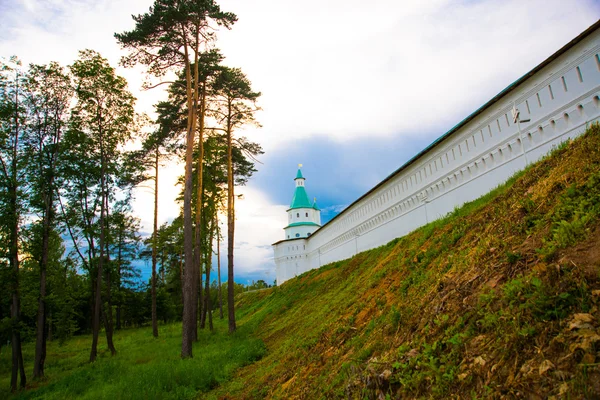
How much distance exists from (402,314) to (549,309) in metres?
2.54

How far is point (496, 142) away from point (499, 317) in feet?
42.2

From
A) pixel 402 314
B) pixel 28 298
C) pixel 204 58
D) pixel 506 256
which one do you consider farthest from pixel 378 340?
pixel 28 298

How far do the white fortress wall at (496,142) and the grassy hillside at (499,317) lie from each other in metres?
6.21

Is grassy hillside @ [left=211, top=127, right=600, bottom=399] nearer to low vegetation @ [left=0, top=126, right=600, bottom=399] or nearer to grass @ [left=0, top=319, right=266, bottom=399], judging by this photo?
low vegetation @ [left=0, top=126, right=600, bottom=399]

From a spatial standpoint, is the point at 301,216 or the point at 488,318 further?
the point at 301,216

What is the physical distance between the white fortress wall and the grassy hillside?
6209 millimetres

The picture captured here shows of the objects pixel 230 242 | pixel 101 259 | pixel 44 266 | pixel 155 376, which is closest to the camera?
pixel 155 376

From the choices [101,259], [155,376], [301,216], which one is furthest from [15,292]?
[301,216]

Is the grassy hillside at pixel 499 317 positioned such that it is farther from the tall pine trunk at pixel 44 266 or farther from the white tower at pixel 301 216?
the white tower at pixel 301 216

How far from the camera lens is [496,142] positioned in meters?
14.2

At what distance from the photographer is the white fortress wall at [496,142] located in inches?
429

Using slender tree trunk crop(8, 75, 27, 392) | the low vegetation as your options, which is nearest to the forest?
→ slender tree trunk crop(8, 75, 27, 392)

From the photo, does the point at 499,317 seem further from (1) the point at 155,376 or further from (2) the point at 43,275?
(2) the point at 43,275

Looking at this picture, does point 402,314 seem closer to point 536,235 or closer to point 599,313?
point 536,235
